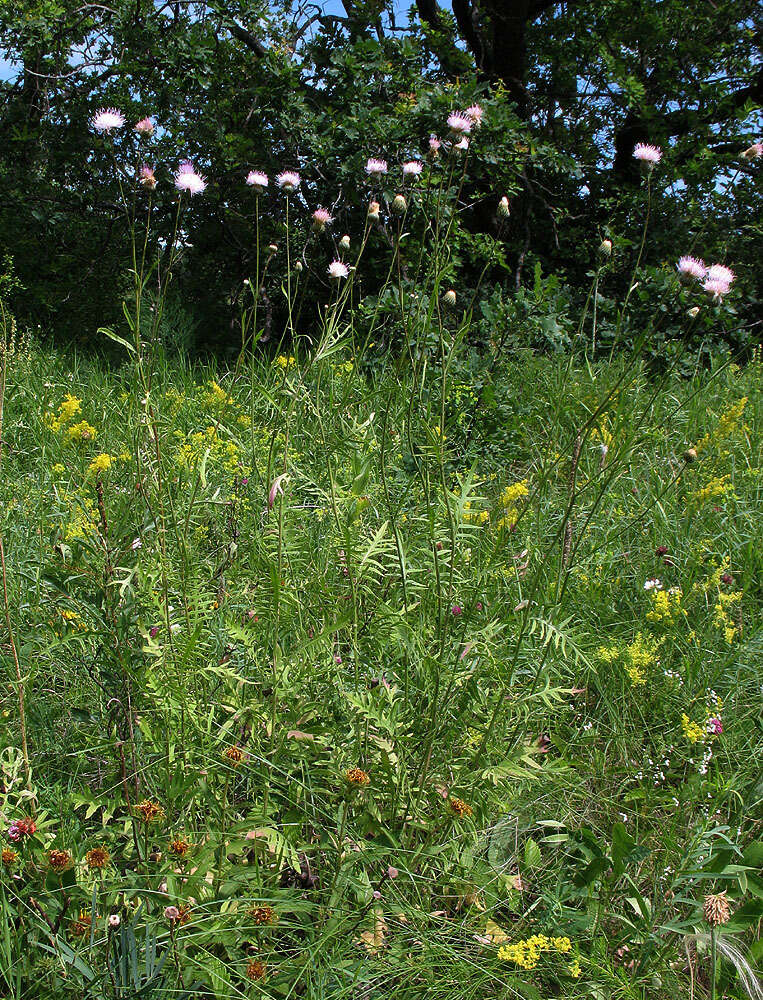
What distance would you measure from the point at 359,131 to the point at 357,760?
4129 millimetres

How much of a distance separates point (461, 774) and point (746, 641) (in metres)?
0.98

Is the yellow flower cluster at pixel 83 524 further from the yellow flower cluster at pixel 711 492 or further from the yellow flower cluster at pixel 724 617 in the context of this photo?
the yellow flower cluster at pixel 711 492

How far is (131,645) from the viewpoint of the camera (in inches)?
58.9

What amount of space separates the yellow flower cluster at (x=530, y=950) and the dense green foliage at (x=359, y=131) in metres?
3.46

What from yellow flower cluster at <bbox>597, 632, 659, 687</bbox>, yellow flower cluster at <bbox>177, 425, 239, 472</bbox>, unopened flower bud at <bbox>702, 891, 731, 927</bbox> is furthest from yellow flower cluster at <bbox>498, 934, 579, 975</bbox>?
yellow flower cluster at <bbox>177, 425, 239, 472</bbox>

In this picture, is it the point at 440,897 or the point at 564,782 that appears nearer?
the point at 440,897

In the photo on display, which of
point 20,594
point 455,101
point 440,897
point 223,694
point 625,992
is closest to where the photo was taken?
point 625,992

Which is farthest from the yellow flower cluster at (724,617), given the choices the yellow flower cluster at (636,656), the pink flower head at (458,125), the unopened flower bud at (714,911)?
the pink flower head at (458,125)

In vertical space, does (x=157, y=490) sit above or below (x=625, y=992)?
above

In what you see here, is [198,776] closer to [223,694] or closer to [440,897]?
[223,694]

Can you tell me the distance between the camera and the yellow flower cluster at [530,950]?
1.20 meters

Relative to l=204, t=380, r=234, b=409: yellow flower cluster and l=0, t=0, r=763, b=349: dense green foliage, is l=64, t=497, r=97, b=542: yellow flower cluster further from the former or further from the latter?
l=0, t=0, r=763, b=349: dense green foliage

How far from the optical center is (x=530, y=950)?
1209 millimetres

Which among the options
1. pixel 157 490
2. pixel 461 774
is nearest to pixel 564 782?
pixel 461 774
